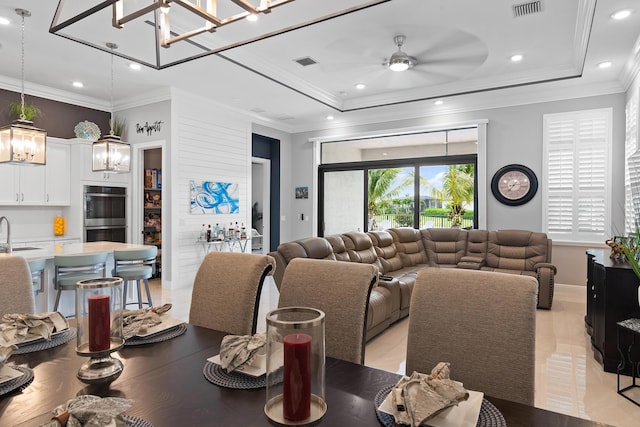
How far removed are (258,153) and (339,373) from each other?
23.1 ft

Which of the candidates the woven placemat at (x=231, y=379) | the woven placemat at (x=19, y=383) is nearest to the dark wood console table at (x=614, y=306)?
the woven placemat at (x=231, y=379)

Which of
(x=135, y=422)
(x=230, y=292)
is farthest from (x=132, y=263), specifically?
(x=135, y=422)

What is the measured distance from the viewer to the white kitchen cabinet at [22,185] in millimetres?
5125

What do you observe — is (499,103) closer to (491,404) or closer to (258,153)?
(258,153)

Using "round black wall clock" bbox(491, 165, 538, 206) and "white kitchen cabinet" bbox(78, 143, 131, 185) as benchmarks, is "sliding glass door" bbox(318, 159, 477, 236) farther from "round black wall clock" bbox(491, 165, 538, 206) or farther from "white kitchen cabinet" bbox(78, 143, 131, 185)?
"white kitchen cabinet" bbox(78, 143, 131, 185)

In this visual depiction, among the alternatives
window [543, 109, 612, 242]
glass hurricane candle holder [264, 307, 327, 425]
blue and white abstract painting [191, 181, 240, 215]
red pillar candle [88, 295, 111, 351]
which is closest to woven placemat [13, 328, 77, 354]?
red pillar candle [88, 295, 111, 351]

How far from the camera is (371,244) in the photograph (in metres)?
5.31

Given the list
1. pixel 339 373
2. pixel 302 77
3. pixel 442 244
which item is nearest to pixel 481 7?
pixel 302 77

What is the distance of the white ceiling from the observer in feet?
12.4

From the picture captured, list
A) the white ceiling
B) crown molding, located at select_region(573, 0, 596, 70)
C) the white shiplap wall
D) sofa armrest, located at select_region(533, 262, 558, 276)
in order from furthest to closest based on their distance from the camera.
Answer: the white shiplap wall → sofa armrest, located at select_region(533, 262, 558, 276) → the white ceiling → crown molding, located at select_region(573, 0, 596, 70)

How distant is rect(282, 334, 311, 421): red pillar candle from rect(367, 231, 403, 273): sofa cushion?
4.37 m

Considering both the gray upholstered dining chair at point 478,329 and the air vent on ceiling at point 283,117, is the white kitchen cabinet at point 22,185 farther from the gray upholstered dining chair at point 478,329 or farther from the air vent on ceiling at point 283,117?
the gray upholstered dining chair at point 478,329

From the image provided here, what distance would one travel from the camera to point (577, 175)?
18.6ft

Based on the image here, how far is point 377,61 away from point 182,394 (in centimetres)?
483
